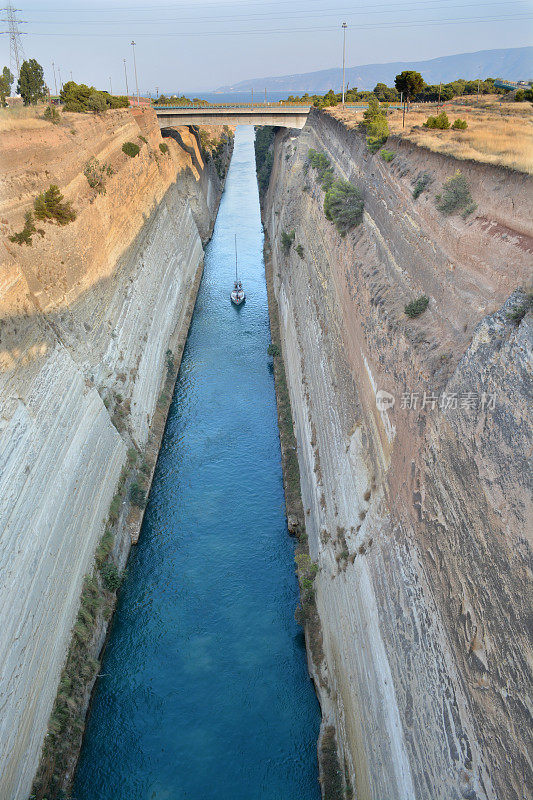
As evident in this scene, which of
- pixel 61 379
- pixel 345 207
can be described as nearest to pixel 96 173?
pixel 345 207

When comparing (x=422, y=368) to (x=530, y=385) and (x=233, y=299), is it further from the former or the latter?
(x=233, y=299)

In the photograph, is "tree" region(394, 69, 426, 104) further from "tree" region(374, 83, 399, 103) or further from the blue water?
"tree" region(374, 83, 399, 103)

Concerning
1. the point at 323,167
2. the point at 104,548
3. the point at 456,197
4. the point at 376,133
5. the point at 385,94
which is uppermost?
the point at 385,94

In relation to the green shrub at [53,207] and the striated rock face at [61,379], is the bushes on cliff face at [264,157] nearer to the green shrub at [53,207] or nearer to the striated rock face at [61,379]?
the striated rock face at [61,379]

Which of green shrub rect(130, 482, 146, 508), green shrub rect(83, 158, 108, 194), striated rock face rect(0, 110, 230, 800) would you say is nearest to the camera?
striated rock face rect(0, 110, 230, 800)

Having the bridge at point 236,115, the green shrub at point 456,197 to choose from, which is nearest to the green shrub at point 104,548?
the green shrub at point 456,197

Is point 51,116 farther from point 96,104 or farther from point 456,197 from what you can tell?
point 456,197

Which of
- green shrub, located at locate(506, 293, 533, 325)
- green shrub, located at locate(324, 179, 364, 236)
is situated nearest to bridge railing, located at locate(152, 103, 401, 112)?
green shrub, located at locate(324, 179, 364, 236)
